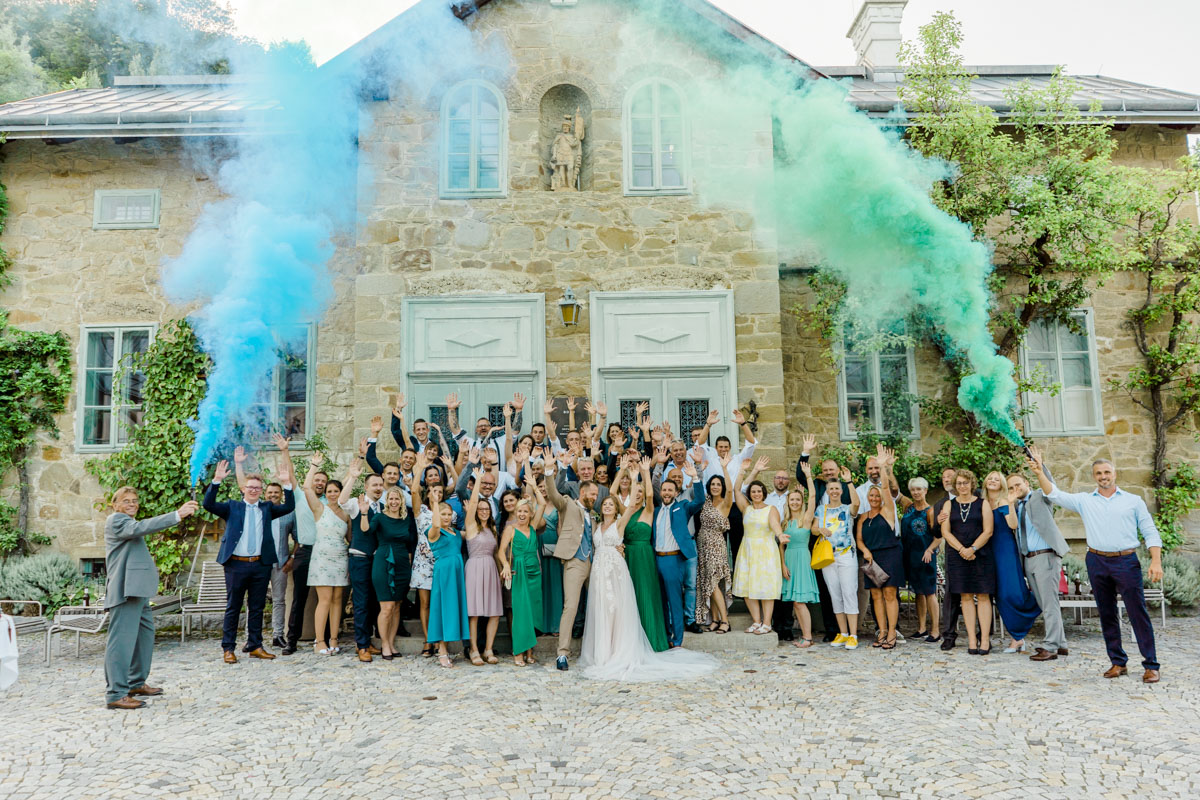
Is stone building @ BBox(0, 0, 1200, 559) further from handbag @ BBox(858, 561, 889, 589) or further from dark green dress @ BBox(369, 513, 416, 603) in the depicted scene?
dark green dress @ BBox(369, 513, 416, 603)

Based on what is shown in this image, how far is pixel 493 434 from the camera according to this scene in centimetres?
1017

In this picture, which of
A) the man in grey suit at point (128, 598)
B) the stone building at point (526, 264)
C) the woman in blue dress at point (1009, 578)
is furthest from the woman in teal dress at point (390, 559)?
the woman in blue dress at point (1009, 578)

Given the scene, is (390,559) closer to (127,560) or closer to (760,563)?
(127,560)

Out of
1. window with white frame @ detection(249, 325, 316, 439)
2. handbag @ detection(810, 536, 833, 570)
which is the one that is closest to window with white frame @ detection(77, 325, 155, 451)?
window with white frame @ detection(249, 325, 316, 439)

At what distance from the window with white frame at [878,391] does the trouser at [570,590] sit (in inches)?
206

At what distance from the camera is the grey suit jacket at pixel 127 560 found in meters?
6.31

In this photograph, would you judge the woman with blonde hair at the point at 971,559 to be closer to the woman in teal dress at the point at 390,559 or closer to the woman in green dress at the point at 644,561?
the woman in green dress at the point at 644,561

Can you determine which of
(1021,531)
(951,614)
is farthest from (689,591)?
(1021,531)

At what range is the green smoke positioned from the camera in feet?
33.4

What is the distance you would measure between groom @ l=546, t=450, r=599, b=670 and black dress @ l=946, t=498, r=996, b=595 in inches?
133

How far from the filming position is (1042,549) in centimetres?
791

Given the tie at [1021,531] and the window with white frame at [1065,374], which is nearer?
the tie at [1021,531]

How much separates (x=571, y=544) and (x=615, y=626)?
811 mm

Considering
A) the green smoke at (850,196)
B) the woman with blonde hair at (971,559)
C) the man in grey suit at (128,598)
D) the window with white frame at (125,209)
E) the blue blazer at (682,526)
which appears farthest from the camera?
the window with white frame at (125,209)
